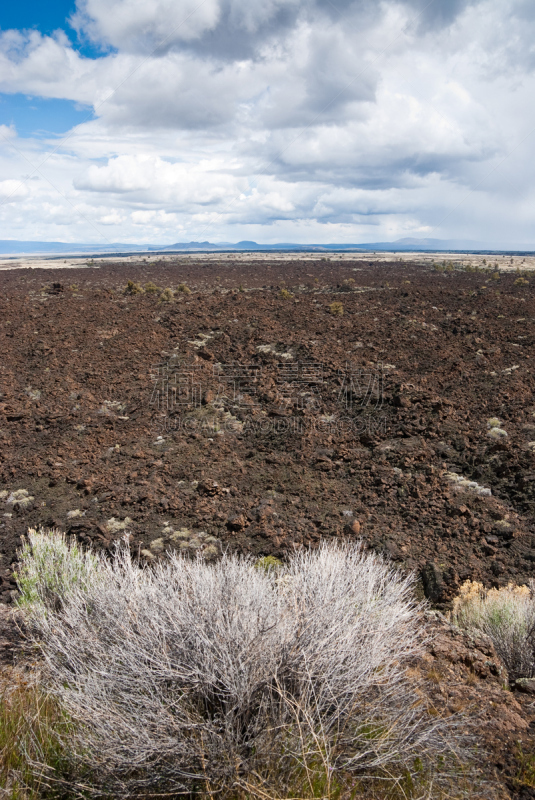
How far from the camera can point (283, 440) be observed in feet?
23.2

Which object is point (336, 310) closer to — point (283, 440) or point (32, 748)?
point (283, 440)

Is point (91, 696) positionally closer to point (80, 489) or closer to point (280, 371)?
point (80, 489)

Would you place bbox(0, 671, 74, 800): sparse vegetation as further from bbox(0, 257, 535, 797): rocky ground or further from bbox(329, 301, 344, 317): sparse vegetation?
bbox(329, 301, 344, 317): sparse vegetation

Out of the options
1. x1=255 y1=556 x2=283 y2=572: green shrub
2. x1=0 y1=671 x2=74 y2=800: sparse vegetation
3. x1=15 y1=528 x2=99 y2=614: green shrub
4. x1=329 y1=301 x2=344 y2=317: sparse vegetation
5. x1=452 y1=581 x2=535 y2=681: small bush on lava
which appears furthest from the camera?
x1=329 y1=301 x2=344 y2=317: sparse vegetation

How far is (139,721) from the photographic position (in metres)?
2.09

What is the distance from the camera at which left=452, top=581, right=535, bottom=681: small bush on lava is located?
311cm

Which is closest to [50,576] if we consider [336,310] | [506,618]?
[506,618]

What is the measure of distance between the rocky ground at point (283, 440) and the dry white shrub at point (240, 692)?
65 cm

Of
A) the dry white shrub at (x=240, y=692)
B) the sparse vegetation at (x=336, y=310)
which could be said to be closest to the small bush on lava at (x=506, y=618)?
the dry white shrub at (x=240, y=692)

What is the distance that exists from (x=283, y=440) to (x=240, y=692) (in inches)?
195

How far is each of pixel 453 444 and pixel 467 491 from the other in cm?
122

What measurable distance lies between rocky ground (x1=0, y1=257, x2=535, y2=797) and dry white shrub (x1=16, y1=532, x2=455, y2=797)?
25.7 inches

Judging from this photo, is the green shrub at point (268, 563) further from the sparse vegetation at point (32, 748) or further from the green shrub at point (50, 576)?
the sparse vegetation at point (32, 748)

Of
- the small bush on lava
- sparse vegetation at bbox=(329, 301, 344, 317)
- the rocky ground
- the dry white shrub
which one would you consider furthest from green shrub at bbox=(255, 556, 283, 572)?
sparse vegetation at bbox=(329, 301, 344, 317)
